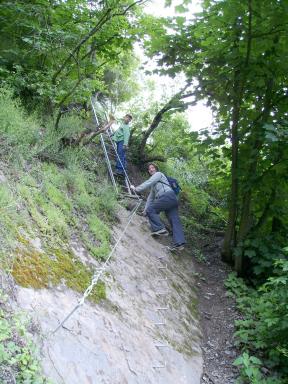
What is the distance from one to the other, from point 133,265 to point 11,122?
2941 mm

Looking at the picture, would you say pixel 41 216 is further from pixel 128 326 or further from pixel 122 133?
pixel 122 133

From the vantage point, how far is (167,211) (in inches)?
338

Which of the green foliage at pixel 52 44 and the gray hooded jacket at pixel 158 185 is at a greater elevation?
the green foliage at pixel 52 44

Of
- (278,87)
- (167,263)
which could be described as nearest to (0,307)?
(167,263)

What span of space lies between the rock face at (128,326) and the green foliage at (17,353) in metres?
0.25

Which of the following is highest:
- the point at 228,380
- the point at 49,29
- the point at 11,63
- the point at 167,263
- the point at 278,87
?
the point at 278,87

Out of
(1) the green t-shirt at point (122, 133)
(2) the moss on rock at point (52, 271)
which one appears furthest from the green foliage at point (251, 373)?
(1) the green t-shirt at point (122, 133)

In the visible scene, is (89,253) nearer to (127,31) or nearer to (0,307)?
(0,307)

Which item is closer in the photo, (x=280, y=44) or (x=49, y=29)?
(x=280, y=44)

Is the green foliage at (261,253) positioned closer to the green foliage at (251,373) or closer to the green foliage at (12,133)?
the green foliage at (251,373)

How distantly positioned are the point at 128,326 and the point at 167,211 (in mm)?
4174

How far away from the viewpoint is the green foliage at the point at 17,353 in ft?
8.33

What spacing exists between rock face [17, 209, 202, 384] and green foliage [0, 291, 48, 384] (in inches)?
9.9

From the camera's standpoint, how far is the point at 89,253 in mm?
5336
